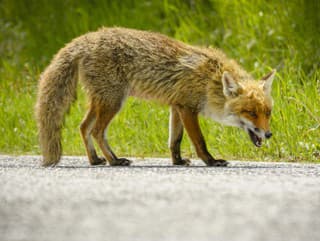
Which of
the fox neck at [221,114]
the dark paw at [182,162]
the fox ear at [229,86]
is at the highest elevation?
the fox ear at [229,86]

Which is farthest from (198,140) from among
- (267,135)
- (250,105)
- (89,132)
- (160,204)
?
(160,204)

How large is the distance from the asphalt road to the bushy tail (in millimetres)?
771

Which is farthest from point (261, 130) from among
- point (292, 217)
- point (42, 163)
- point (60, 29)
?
point (60, 29)

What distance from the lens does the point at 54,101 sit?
962cm

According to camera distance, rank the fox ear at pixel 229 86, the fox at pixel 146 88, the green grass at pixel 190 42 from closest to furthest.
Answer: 1. the fox at pixel 146 88
2. the fox ear at pixel 229 86
3. the green grass at pixel 190 42

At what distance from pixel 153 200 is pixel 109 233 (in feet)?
4.15

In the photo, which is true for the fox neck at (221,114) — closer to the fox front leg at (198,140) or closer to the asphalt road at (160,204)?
the fox front leg at (198,140)

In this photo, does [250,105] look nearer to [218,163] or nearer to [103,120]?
[218,163]

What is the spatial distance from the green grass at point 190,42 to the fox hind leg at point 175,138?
1.06 meters

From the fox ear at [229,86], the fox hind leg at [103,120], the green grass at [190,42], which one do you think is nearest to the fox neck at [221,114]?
the fox ear at [229,86]

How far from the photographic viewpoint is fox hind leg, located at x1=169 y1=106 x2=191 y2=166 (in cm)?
1006

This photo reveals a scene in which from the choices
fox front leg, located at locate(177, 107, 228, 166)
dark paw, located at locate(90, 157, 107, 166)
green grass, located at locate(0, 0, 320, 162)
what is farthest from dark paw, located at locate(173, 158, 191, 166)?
green grass, located at locate(0, 0, 320, 162)

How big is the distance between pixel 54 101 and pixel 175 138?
5.12 feet

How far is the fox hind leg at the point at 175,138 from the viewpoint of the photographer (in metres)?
10.1
